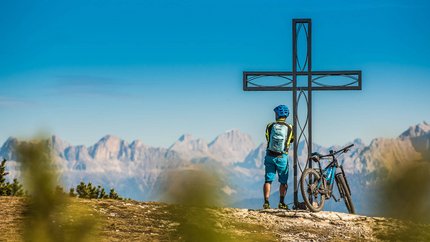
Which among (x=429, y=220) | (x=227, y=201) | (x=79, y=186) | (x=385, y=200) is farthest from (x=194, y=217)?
(x=79, y=186)

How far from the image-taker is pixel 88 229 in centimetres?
189

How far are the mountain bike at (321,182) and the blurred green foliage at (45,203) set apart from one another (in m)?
11.0

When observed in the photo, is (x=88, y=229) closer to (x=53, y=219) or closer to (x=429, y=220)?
(x=53, y=219)

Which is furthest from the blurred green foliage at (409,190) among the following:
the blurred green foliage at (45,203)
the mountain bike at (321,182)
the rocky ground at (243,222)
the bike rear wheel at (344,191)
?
the bike rear wheel at (344,191)

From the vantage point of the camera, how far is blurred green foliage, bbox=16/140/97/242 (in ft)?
5.27

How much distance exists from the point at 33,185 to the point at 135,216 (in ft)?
34.7

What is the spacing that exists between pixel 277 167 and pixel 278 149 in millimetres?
336

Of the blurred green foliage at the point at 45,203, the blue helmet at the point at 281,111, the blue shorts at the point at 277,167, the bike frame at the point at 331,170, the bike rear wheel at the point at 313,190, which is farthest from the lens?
the blue helmet at the point at 281,111

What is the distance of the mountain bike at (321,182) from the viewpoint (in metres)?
13.0

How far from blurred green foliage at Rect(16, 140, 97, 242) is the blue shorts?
11704 millimetres

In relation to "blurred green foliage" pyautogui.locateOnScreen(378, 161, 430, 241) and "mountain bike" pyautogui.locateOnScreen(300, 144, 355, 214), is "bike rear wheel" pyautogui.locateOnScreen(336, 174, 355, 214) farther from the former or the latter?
"blurred green foliage" pyautogui.locateOnScreen(378, 161, 430, 241)

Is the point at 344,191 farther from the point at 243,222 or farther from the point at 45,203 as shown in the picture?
the point at 45,203

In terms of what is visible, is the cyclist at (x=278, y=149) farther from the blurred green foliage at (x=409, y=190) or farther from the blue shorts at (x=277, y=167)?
the blurred green foliage at (x=409, y=190)

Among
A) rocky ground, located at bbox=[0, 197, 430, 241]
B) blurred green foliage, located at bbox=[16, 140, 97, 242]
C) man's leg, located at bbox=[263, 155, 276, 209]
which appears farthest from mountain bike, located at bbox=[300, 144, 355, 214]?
blurred green foliage, located at bbox=[16, 140, 97, 242]
